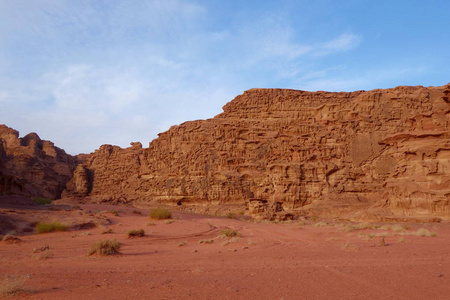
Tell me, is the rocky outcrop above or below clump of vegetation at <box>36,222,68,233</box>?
above

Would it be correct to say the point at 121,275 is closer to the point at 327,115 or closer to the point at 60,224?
the point at 60,224

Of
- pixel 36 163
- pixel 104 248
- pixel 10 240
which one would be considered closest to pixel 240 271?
pixel 104 248

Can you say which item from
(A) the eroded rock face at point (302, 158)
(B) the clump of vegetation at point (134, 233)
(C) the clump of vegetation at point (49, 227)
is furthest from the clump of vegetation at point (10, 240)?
(A) the eroded rock face at point (302, 158)

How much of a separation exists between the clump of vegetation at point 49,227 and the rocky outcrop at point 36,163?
27.3 metres

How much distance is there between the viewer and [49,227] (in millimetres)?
14383

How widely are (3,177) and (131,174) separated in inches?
1075

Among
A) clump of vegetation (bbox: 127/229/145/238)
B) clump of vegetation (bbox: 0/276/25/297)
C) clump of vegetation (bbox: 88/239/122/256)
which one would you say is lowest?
clump of vegetation (bbox: 127/229/145/238)

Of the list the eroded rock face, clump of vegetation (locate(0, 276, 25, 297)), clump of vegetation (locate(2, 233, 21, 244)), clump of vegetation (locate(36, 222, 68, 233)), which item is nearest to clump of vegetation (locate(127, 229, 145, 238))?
clump of vegetation (locate(2, 233, 21, 244))

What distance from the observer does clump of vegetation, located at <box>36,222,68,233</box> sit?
1421 centimetres

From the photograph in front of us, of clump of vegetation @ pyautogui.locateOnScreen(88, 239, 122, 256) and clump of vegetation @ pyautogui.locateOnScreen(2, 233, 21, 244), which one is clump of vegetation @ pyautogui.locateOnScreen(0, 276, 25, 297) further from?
clump of vegetation @ pyautogui.locateOnScreen(2, 233, 21, 244)

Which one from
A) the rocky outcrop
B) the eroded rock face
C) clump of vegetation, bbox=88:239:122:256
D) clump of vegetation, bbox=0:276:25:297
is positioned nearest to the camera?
clump of vegetation, bbox=0:276:25:297

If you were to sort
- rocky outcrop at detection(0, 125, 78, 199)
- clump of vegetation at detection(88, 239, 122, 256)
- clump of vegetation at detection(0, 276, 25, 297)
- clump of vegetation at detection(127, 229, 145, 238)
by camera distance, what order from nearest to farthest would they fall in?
clump of vegetation at detection(0, 276, 25, 297), clump of vegetation at detection(88, 239, 122, 256), clump of vegetation at detection(127, 229, 145, 238), rocky outcrop at detection(0, 125, 78, 199)

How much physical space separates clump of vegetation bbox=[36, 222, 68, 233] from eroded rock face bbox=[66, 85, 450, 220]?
14271 mm

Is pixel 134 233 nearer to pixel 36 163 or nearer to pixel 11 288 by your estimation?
pixel 11 288
